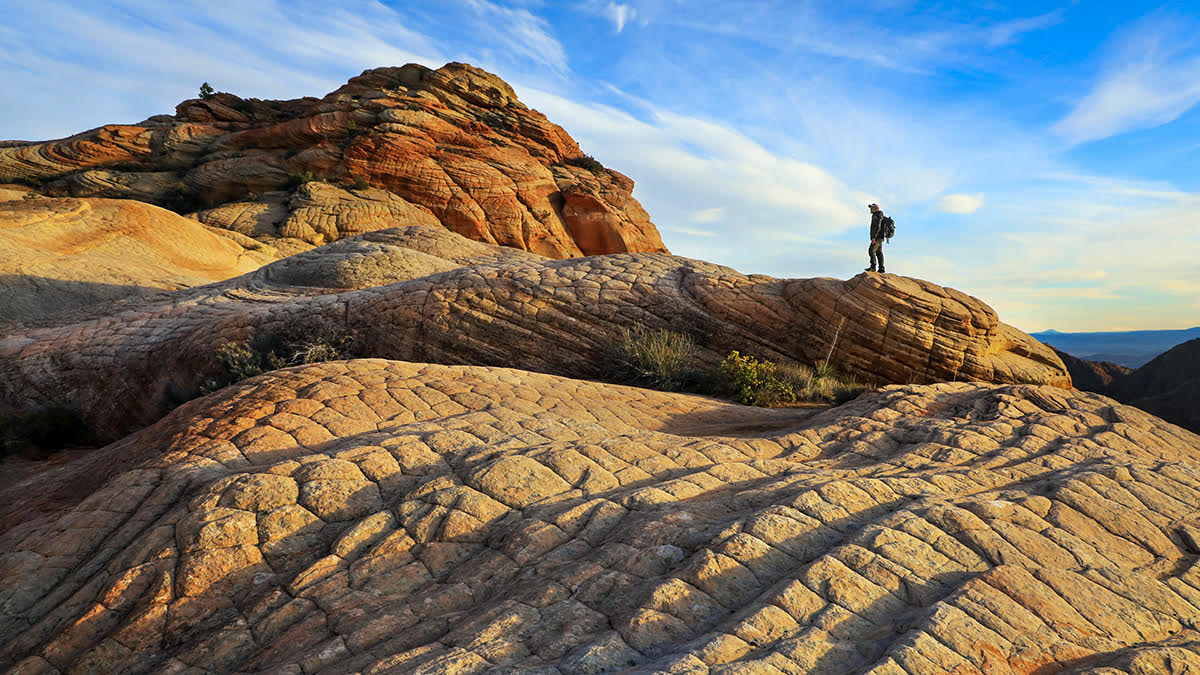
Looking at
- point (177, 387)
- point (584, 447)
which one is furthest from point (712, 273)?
point (177, 387)

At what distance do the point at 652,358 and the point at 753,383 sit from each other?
176cm

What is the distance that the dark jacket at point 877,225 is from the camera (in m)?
14.5

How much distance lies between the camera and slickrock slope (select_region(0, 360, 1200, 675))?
337 centimetres

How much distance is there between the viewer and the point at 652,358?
11.3m

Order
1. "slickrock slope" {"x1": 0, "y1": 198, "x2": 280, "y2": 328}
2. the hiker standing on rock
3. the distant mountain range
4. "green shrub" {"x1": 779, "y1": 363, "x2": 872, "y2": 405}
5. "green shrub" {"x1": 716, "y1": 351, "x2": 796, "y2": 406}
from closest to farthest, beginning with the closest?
1. "green shrub" {"x1": 716, "y1": 351, "x2": 796, "y2": 406}
2. "green shrub" {"x1": 779, "y1": 363, "x2": 872, "y2": 405}
3. the hiker standing on rock
4. "slickrock slope" {"x1": 0, "y1": 198, "x2": 280, "y2": 328}
5. the distant mountain range

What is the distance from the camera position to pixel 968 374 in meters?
11.5

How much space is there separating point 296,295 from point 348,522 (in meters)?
12.0

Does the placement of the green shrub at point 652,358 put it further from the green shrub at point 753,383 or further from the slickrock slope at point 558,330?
the green shrub at point 753,383

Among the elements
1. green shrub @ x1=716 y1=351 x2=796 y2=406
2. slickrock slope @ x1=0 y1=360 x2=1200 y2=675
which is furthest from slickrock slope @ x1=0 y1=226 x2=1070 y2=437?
slickrock slope @ x1=0 y1=360 x2=1200 y2=675

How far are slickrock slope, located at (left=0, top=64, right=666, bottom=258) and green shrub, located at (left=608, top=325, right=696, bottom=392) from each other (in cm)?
2336

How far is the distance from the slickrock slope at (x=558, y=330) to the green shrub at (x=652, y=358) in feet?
1.12

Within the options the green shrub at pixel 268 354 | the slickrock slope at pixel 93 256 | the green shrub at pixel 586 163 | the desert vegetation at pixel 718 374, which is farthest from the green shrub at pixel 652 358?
the green shrub at pixel 586 163

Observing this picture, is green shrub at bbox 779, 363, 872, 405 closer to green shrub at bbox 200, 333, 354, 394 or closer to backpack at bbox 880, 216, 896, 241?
backpack at bbox 880, 216, 896, 241

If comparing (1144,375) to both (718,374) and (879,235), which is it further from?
(718,374)
